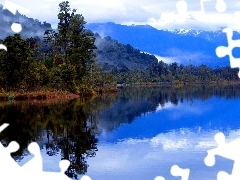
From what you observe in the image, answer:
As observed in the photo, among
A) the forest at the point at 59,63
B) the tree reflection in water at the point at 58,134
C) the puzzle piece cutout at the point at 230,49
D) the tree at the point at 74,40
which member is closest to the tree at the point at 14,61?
the forest at the point at 59,63

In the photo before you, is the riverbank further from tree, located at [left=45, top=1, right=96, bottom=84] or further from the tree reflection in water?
the tree reflection in water

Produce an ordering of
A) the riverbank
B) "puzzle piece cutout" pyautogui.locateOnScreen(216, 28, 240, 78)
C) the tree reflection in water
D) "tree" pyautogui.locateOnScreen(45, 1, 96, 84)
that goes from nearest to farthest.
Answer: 1. "puzzle piece cutout" pyautogui.locateOnScreen(216, 28, 240, 78)
2. the tree reflection in water
3. the riverbank
4. "tree" pyautogui.locateOnScreen(45, 1, 96, 84)

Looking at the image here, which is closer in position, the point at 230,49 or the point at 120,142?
the point at 230,49

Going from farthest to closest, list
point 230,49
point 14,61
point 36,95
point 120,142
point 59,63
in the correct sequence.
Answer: point 59,63 → point 36,95 → point 14,61 → point 120,142 → point 230,49

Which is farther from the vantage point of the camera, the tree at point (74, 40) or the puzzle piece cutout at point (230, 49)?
the tree at point (74, 40)

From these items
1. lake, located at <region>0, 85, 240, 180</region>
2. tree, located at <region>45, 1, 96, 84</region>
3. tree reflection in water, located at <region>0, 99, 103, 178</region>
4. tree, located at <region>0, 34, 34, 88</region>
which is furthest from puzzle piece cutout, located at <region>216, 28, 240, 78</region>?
tree, located at <region>45, 1, 96, 84</region>

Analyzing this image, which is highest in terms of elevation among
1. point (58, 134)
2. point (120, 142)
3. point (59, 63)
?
point (59, 63)

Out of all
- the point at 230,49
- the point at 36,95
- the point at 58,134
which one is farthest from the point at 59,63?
the point at 230,49

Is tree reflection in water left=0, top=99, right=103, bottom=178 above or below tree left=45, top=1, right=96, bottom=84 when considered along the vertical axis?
below

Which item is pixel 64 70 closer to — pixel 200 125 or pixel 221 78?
pixel 200 125

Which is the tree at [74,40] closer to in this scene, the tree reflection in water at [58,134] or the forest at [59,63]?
the forest at [59,63]

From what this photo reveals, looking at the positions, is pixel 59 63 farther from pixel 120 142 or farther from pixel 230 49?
pixel 230 49

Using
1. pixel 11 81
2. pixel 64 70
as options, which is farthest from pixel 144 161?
pixel 64 70

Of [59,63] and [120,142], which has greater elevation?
[59,63]
